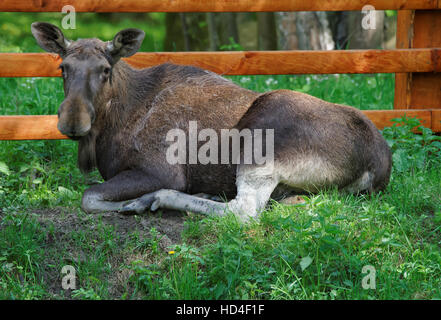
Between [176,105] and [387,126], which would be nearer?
[176,105]

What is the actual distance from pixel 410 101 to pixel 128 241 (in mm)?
3898

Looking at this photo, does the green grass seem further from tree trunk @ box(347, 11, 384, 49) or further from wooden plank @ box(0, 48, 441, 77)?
tree trunk @ box(347, 11, 384, 49)

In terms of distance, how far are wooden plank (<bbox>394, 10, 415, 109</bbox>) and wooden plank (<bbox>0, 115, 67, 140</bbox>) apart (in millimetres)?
3769

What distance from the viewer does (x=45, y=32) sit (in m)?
4.79

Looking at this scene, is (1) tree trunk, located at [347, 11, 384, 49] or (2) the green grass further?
(1) tree trunk, located at [347, 11, 384, 49]

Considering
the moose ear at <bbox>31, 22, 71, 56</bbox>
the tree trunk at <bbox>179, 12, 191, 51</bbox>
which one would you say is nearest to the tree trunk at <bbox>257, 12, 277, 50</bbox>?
the tree trunk at <bbox>179, 12, 191, 51</bbox>

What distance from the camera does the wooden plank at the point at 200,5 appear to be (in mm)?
5680

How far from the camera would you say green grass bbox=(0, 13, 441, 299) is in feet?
11.2

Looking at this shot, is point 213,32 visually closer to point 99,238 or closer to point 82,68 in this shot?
point 82,68

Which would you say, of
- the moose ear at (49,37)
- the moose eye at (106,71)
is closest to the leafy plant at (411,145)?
the moose eye at (106,71)

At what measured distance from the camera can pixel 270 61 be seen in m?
5.98
